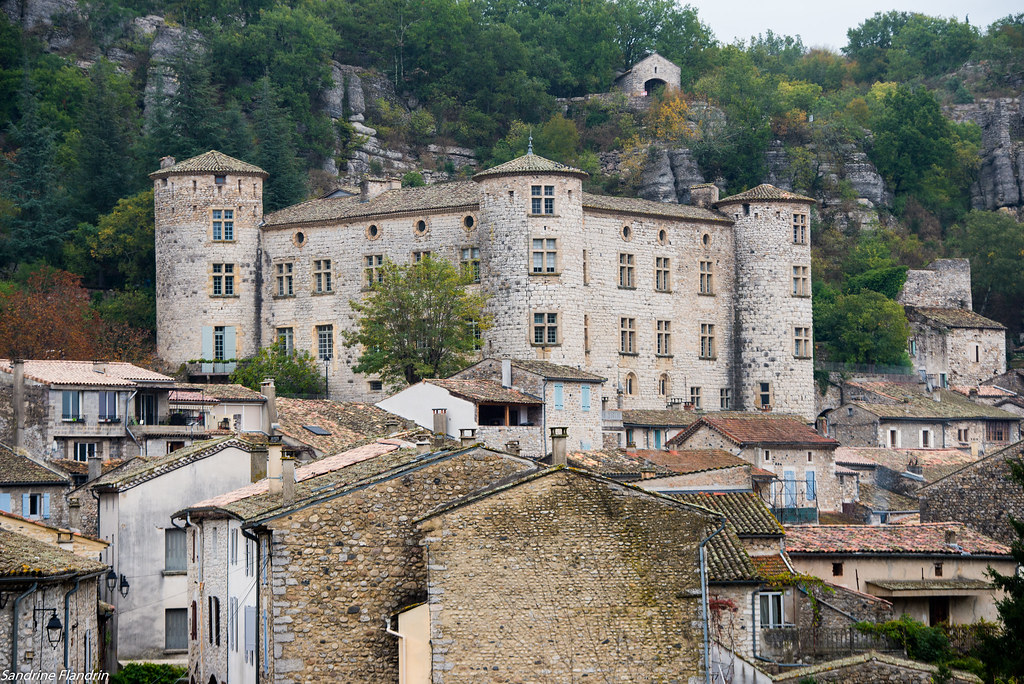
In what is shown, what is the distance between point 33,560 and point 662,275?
45.9m

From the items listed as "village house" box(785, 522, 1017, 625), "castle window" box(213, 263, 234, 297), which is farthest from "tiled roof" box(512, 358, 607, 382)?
"castle window" box(213, 263, 234, 297)

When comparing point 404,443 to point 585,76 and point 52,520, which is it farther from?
point 585,76

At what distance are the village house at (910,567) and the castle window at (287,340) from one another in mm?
34825

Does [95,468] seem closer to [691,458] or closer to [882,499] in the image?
[691,458]

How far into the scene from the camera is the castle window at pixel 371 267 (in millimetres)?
67812

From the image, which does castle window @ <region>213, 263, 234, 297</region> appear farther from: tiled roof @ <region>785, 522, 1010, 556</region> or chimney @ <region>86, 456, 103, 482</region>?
tiled roof @ <region>785, 522, 1010, 556</region>

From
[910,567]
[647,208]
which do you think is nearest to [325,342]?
[647,208]

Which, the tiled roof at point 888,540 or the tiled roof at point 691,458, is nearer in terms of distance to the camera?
the tiled roof at point 888,540

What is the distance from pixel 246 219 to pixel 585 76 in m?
43.2

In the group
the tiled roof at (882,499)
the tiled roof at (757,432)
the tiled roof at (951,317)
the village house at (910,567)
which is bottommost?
the village house at (910,567)

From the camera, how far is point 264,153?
3201 inches

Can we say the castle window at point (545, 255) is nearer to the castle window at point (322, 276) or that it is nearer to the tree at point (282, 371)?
the castle window at point (322, 276)

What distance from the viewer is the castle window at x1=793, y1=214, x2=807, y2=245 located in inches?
2864

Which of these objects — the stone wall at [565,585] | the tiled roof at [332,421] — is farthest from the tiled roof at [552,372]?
the stone wall at [565,585]
